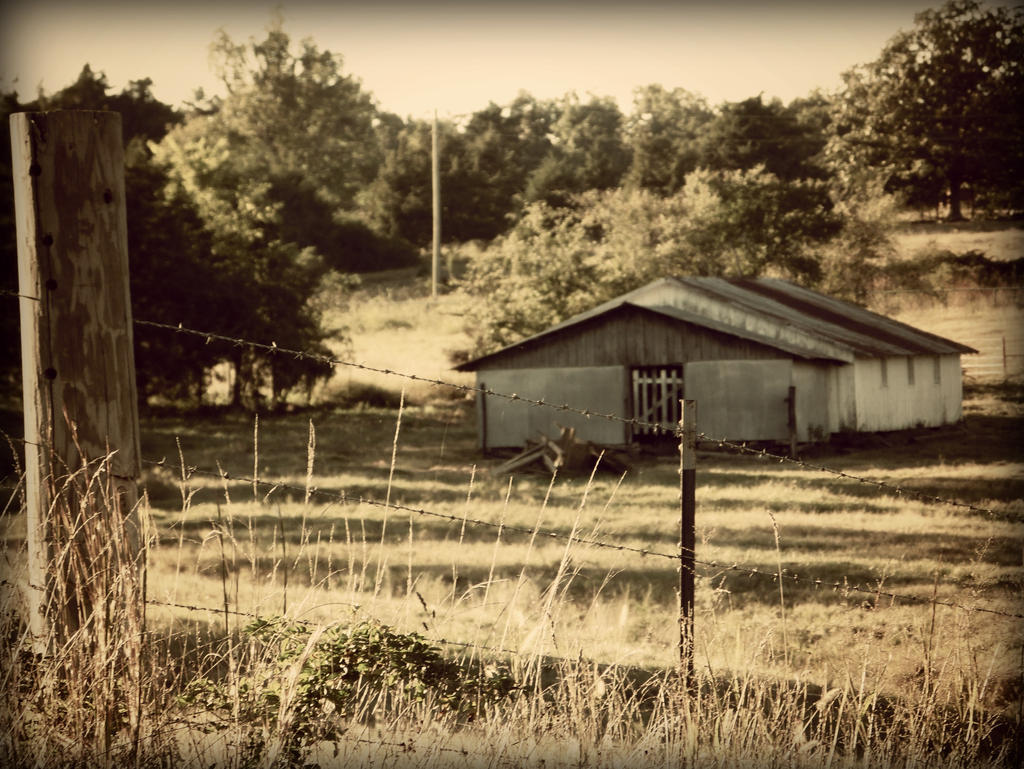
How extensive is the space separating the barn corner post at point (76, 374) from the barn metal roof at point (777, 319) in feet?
83.3

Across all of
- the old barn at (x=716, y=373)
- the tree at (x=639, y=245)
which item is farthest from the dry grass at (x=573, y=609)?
the tree at (x=639, y=245)

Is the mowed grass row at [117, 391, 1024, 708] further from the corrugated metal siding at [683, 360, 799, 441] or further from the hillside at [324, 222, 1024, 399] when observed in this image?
the hillside at [324, 222, 1024, 399]

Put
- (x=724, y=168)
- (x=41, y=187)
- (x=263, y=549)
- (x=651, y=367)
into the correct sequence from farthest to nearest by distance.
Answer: (x=724, y=168)
(x=651, y=367)
(x=263, y=549)
(x=41, y=187)

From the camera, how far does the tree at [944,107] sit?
12523 millimetres

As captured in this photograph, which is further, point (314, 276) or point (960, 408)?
point (314, 276)

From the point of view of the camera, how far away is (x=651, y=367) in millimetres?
30156

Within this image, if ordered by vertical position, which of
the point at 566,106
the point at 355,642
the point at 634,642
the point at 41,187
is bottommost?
the point at 634,642

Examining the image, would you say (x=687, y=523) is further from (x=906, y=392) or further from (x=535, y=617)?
(x=906, y=392)

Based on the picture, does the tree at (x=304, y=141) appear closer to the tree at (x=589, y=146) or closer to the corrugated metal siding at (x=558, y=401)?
the tree at (x=589, y=146)

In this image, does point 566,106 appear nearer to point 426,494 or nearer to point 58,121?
point 426,494

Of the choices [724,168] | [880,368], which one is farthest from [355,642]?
[724,168]

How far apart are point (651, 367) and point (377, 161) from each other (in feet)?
70.6

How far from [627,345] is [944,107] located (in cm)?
1384

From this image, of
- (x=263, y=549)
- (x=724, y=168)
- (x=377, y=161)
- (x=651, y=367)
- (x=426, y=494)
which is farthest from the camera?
(x=377, y=161)
